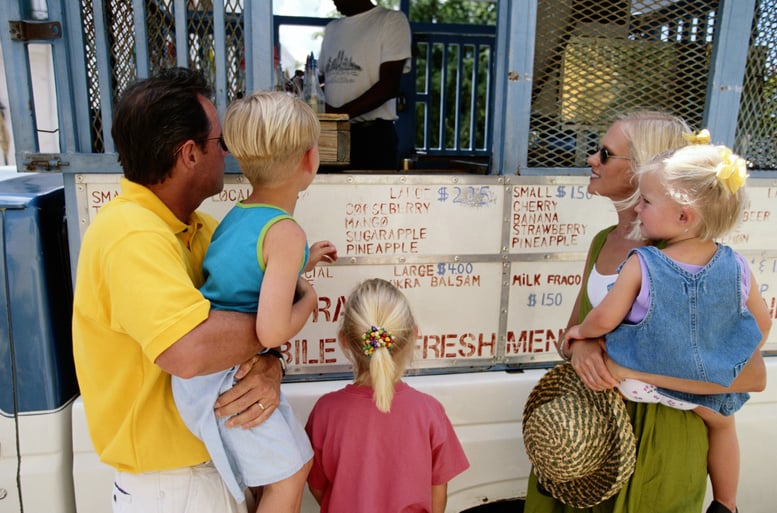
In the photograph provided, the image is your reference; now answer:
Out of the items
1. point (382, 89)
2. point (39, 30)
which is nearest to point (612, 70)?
point (382, 89)

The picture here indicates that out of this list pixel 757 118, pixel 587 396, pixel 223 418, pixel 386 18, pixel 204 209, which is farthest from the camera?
pixel 386 18

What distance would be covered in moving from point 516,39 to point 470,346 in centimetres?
125

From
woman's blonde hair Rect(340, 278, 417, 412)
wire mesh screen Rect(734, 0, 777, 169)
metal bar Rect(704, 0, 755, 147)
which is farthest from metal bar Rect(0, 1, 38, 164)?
wire mesh screen Rect(734, 0, 777, 169)

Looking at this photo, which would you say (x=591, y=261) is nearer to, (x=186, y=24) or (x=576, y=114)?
(x=576, y=114)

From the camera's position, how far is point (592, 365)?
174 centimetres

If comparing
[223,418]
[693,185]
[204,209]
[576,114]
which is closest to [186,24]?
[204,209]

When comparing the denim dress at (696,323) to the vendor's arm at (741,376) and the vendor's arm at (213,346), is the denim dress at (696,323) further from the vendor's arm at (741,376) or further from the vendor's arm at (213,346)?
the vendor's arm at (213,346)

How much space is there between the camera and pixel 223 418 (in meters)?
1.48

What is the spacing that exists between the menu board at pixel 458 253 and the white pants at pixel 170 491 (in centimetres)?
78

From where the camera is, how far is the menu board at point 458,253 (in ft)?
7.30

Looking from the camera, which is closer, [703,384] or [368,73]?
[703,384]

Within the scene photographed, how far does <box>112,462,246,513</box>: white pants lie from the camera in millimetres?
1479

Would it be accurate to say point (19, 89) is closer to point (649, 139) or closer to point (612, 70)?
point (649, 139)

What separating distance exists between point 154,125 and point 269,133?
29 centimetres
